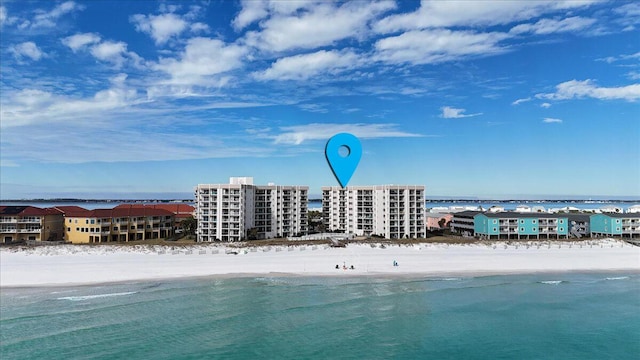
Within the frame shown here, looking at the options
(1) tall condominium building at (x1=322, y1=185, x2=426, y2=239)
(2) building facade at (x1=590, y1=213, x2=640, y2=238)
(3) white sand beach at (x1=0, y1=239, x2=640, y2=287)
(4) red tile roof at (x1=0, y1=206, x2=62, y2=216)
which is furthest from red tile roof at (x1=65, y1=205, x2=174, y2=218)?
(2) building facade at (x1=590, y1=213, x2=640, y2=238)

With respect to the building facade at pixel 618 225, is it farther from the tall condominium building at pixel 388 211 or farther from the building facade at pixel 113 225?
the building facade at pixel 113 225

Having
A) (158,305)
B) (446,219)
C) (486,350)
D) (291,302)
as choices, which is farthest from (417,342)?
(446,219)

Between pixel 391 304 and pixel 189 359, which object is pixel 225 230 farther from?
pixel 189 359

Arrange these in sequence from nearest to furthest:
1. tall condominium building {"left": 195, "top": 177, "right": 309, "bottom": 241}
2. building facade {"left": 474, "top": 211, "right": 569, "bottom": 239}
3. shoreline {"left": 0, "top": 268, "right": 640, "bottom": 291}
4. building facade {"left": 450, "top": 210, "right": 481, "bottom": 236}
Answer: shoreline {"left": 0, "top": 268, "right": 640, "bottom": 291}, tall condominium building {"left": 195, "top": 177, "right": 309, "bottom": 241}, building facade {"left": 474, "top": 211, "right": 569, "bottom": 239}, building facade {"left": 450, "top": 210, "right": 481, "bottom": 236}

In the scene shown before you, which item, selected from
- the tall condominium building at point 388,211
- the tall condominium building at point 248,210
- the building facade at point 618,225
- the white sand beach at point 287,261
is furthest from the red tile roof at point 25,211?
the building facade at point 618,225

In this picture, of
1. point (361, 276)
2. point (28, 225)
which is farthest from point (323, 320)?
Answer: point (28, 225)

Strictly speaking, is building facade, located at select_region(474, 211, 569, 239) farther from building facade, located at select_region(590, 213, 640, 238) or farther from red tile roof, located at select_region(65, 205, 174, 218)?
red tile roof, located at select_region(65, 205, 174, 218)

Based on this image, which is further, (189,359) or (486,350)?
(486,350)
